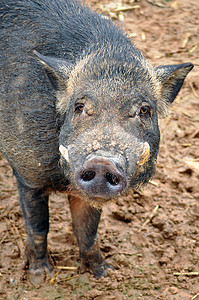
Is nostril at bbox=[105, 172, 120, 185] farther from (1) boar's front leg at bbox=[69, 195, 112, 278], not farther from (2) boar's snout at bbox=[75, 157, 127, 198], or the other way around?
(1) boar's front leg at bbox=[69, 195, 112, 278]

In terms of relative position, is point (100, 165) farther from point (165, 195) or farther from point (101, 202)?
point (165, 195)

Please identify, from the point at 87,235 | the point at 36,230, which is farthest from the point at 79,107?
the point at 87,235

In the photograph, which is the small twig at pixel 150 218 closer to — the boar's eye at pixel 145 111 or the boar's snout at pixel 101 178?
the boar's eye at pixel 145 111

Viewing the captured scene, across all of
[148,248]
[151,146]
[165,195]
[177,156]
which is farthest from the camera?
[177,156]

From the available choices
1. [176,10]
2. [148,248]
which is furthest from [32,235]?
[176,10]

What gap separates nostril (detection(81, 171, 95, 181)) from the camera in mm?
3118

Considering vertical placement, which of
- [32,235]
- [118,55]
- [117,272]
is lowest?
[117,272]

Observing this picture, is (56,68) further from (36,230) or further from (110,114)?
(36,230)

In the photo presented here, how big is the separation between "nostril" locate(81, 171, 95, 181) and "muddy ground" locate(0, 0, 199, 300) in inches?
73.7

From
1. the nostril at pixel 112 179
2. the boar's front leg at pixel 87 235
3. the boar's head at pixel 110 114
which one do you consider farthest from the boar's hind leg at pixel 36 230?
the nostril at pixel 112 179

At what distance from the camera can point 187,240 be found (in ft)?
16.9

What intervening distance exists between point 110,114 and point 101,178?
571 mm

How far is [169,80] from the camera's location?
412cm

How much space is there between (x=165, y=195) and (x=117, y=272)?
1244 mm
